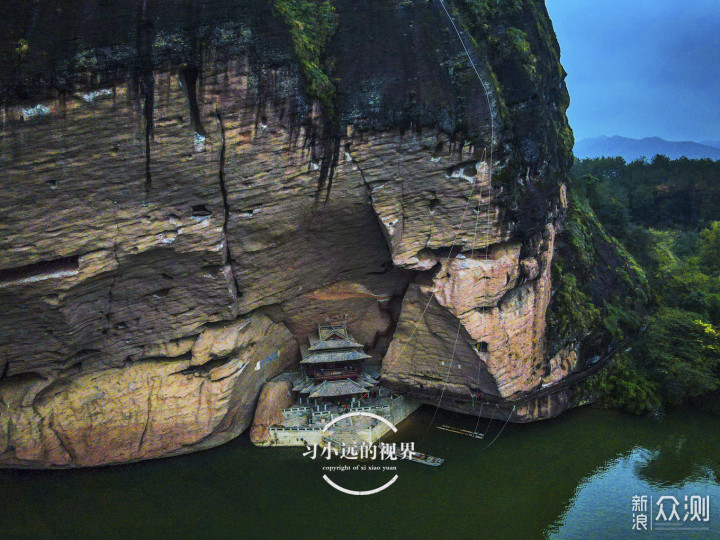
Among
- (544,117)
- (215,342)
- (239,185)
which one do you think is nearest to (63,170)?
(239,185)

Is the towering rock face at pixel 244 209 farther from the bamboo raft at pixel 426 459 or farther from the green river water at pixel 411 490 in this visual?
the bamboo raft at pixel 426 459

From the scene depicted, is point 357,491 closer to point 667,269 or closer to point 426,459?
point 426,459

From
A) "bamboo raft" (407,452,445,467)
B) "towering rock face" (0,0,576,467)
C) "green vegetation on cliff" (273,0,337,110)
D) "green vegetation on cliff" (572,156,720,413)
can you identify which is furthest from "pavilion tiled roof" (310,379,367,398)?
"green vegetation on cliff" (273,0,337,110)

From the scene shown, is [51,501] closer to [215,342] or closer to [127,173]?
[215,342]

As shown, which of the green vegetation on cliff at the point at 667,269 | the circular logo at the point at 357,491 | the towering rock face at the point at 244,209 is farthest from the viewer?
the green vegetation on cliff at the point at 667,269

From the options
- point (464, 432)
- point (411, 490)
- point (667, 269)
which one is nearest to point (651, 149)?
point (667, 269)

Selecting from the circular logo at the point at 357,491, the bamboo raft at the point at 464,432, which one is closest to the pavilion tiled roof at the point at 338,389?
the circular logo at the point at 357,491

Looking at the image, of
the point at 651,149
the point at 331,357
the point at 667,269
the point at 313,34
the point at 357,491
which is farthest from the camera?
the point at 651,149
